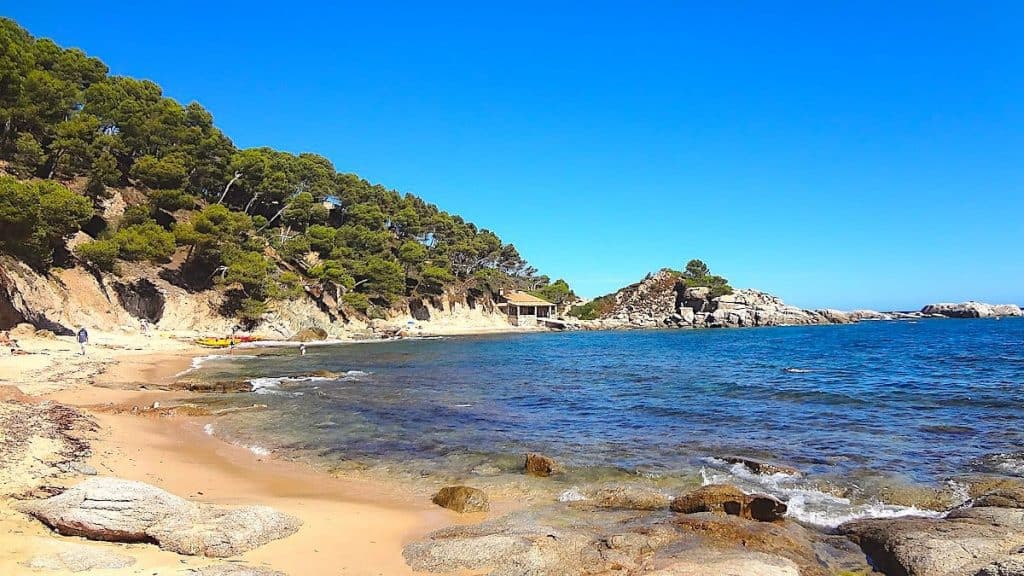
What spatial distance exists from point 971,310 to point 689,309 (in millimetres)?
86773

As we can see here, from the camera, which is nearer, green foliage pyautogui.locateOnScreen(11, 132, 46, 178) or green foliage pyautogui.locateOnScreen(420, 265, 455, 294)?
green foliage pyautogui.locateOnScreen(11, 132, 46, 178)

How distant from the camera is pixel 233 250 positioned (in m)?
52.8

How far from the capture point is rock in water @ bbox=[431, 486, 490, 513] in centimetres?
926

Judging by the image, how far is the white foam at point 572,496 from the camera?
9.94 meters

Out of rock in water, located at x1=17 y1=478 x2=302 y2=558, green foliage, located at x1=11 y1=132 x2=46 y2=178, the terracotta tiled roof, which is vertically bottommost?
rock in water, located at x1=17 y1=478 x2=302 y2=558

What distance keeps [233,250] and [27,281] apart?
64.3ft

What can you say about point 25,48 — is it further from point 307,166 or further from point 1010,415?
point 1010,415

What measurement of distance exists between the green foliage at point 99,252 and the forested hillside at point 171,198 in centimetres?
12

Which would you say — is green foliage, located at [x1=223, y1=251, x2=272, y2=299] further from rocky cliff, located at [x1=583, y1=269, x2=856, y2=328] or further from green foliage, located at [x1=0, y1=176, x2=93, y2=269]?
rocky cliff, located at [x1=583, y1=269, x2=856, y2=328]

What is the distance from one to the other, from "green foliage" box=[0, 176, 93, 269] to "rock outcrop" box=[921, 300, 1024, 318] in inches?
6966

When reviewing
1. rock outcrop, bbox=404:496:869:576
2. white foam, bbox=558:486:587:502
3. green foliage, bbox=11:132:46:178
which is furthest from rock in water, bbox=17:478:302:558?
green foliage, bbox=11:132:46:178

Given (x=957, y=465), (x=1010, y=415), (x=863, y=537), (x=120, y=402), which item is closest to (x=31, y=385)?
(x=120, y=402)

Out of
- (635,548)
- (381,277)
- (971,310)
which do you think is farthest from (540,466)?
(971,310)

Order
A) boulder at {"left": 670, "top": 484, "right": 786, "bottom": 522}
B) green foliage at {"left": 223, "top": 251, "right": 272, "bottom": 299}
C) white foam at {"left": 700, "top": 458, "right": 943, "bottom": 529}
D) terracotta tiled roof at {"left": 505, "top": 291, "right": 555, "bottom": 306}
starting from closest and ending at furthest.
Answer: boulder at {"left": 670, "top": 484, "right": 786, "bottom": 522} → white foam at {"left": 700, "top": 458, "right": 943, "bottom": 529} → green foliage at {"left": 223, "top": 251, "right": 272, "bottom": 299} → terracotta tiled roof at {"left": 505, "top": 291, "right": 555, "bottom": 306}
